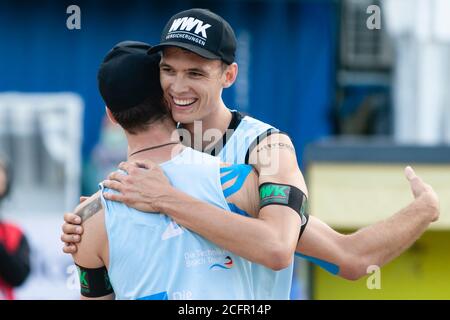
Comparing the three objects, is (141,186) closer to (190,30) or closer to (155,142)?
(155,142)

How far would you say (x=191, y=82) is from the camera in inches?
174

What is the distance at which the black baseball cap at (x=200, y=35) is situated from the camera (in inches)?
167

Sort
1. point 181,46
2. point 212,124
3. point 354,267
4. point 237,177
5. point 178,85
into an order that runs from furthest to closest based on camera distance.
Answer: point 212,124 → point 354,267 → point 178,85 → point 181,46 → point 237,177

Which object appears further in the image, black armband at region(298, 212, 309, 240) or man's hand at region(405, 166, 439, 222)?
man's hand at region(405, 166, 439, 222)

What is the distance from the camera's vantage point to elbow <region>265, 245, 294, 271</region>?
13.0 ft

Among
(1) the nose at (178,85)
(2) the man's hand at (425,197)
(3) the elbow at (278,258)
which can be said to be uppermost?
(1) the nose at (178,85)

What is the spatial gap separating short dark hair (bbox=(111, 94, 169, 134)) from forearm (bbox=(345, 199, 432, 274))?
109 centimetres

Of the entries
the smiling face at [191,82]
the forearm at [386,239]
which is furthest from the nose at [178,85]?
the forearm at [386,239]

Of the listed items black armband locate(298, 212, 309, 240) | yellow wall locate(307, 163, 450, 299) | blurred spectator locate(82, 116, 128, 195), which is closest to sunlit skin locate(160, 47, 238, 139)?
black armband locate(298, 212, 309, 240)

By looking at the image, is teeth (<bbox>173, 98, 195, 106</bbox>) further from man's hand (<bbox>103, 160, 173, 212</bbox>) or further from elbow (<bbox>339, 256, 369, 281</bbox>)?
elbow (<bbox>339, 256, 369, 281</bbox>)

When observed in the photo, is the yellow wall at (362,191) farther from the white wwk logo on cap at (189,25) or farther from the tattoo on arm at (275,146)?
the white wwk logo on cap at (189,25)

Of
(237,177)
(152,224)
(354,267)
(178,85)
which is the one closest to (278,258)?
(237,177)

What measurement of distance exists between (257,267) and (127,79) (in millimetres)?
972
